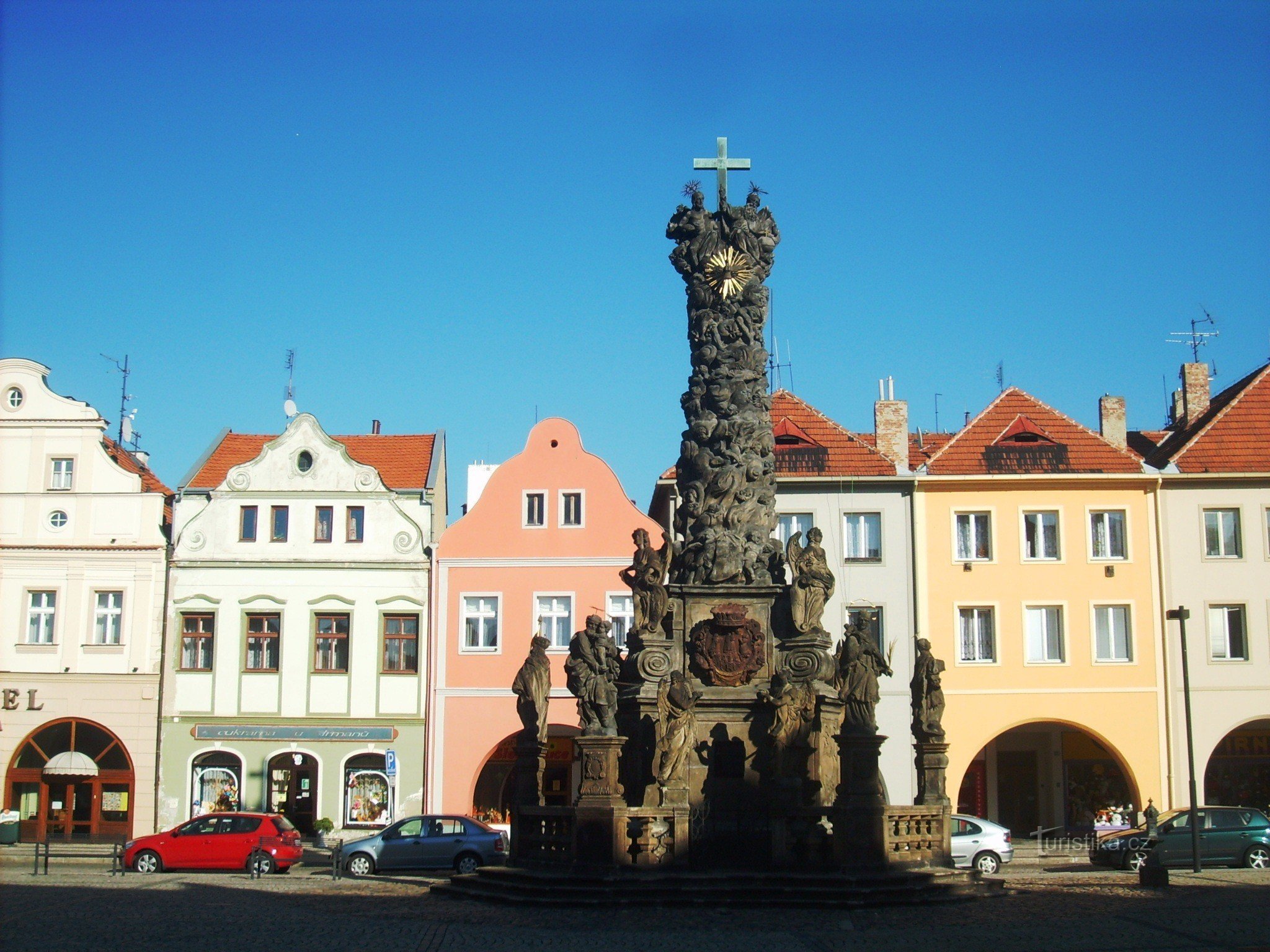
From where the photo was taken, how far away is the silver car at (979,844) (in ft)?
90.9

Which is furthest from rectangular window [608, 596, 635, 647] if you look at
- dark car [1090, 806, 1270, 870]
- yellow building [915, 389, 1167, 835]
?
dark car [1090, 806, 1270, 870]

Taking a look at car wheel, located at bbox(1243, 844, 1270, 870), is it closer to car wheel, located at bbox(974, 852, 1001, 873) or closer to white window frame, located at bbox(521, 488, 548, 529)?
car wheel, located at bbox(974, 852, 1001, 873)

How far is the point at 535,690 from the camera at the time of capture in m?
22.3

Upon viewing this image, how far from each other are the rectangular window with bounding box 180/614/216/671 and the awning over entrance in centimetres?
334

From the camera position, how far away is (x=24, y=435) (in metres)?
40.3

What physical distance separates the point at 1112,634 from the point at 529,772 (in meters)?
21.1

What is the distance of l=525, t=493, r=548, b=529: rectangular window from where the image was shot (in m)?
39.5

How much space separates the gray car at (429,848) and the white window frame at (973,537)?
16288 mm

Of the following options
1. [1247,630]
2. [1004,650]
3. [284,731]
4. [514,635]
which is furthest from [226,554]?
[1247,630]

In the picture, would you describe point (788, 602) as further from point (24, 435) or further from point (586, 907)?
point (24, 435)

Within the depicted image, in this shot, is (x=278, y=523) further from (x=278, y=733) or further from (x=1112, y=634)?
(x=1112, y=634)

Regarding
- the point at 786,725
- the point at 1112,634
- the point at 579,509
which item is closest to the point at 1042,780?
the point at 1112,634

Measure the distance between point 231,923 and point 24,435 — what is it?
26001 millimetres

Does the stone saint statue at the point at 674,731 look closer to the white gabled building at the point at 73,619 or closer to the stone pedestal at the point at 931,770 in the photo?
the stone pedestal at the point at 931,770
